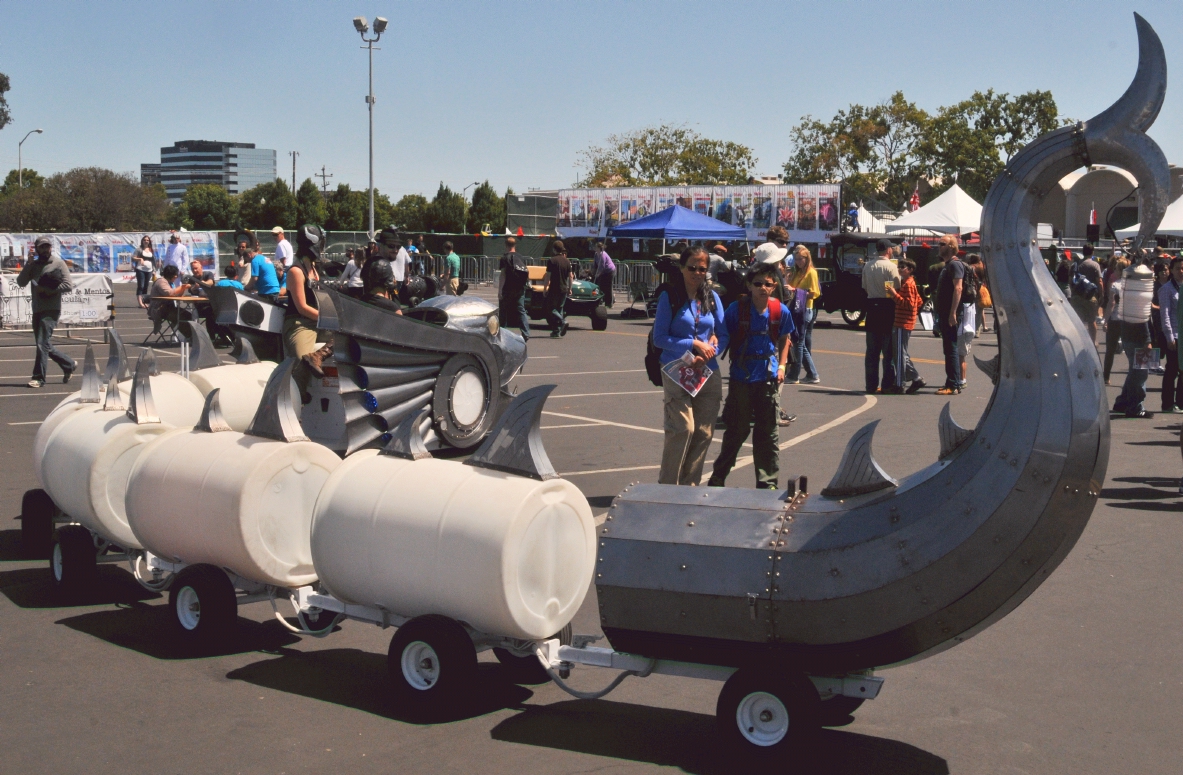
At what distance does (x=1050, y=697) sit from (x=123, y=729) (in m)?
4.06

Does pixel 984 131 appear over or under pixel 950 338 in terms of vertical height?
over

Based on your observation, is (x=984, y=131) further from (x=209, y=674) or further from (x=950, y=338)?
(x=209, y=674)

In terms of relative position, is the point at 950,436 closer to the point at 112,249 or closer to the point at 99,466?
the point at 99,466

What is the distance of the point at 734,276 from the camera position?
9.10m

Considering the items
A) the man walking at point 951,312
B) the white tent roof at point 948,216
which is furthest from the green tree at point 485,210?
the man walking at point 951,312

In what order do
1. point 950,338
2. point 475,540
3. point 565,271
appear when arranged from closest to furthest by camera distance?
point 475,540
point 950,338
point 565,271

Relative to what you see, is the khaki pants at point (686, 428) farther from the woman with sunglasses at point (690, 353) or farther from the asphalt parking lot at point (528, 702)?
the asphalt parking lot at point (528, 702)

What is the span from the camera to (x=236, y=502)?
5664 mm

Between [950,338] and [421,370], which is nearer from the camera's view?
[421,370]

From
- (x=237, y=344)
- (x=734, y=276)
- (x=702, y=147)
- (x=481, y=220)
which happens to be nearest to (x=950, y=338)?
(x=734, y=276)

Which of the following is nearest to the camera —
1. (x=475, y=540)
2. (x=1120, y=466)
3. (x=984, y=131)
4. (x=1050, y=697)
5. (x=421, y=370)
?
(x=475, y=540)

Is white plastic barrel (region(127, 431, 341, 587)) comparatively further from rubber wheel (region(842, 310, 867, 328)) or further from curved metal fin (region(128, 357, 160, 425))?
rubber wheel (region(842, 310, 867, 328))

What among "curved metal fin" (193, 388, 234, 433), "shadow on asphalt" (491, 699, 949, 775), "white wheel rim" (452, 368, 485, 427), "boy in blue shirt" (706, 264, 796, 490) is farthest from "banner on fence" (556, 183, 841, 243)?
"shadow on asphalt" (491, 699, 949, 775)

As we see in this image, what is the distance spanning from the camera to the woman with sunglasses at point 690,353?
25.8 feet
